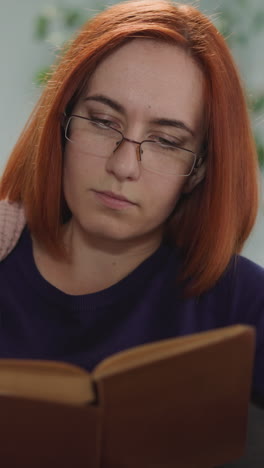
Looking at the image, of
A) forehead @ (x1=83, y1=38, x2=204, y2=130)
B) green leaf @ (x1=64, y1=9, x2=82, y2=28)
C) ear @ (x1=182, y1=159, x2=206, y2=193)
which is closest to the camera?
forehead @ (x1=83, y1=38, x2=204, y2=130)

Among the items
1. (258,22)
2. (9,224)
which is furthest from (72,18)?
(9,224)

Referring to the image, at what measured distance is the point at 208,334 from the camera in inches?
26.4

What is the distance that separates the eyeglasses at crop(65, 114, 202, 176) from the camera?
100 centimetres

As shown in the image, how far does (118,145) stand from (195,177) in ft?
0.62

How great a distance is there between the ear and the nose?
0.15 meters

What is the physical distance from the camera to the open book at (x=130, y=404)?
624 mm

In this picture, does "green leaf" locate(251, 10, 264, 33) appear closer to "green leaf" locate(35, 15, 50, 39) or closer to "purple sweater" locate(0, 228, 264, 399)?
"green leaf" locate(35, 15, 50, 39)

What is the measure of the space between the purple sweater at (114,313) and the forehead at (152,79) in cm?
30

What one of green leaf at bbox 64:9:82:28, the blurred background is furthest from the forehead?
green leaf at bbox 64:9:82:28

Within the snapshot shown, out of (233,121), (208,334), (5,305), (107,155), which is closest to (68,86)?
(107,155)

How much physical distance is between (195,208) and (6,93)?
1.93 meters

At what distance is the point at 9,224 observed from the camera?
1.16 metres

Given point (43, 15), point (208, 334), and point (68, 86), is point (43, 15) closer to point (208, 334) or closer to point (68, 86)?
point (68, 86)

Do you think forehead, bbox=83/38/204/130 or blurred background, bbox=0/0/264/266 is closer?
forehead, bbox=83/38/204/130
